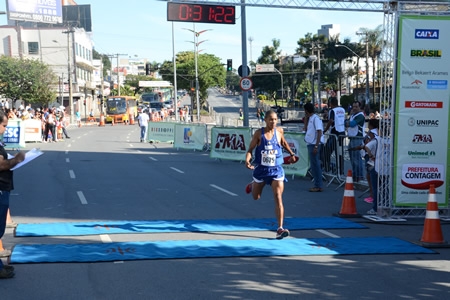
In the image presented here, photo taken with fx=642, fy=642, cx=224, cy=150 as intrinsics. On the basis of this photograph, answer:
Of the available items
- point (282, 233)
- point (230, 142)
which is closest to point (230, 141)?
point (230, 142)

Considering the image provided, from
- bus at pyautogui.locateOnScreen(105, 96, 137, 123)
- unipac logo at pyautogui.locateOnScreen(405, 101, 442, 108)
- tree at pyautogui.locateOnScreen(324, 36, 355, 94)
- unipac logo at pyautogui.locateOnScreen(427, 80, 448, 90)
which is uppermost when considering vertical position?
tree at pyautogui.locateOnScreen(324, 36, 355, 94)

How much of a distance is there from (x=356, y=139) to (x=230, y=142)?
9194 millimetres

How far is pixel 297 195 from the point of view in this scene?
1460 cm

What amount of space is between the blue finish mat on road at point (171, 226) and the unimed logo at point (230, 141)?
482 inches

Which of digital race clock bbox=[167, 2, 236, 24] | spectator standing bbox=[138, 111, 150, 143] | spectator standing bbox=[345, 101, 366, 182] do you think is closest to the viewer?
spectator standing bbox=[345, 101, 366, 182]

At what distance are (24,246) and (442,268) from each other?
5.34 meters

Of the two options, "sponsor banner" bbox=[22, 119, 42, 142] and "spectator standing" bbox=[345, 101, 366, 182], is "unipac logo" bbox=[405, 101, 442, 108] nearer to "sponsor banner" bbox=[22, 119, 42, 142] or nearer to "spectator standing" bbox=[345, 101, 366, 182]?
"spectator standing" bbox=[345, 101, 366, 182]

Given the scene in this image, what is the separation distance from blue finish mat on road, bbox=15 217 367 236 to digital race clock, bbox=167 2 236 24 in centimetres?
1283

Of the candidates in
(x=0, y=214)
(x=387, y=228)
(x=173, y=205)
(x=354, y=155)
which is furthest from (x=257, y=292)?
(x=354, y=155)

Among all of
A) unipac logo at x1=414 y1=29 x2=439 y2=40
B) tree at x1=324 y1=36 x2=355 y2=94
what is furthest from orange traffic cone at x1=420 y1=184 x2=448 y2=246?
tree at x1=324 y1=36 x2=355 y2=94

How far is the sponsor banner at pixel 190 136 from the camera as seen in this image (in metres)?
29.8

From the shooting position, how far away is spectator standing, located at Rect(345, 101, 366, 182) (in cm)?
1514

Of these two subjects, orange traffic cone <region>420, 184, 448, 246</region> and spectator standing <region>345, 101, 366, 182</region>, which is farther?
spectator standing <region>345, 101, 366, 182</region>

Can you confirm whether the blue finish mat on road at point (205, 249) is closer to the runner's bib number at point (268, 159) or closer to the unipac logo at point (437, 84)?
the runner's bib number at point (268, 159)
